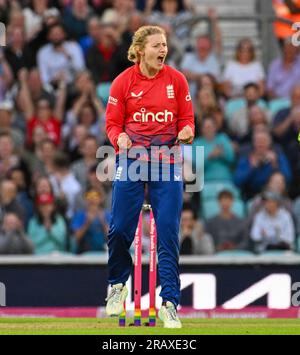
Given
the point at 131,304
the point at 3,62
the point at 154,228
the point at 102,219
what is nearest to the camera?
the point at 154,228

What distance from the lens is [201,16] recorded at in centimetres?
2000

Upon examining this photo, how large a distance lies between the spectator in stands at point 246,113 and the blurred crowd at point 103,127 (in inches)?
0.6

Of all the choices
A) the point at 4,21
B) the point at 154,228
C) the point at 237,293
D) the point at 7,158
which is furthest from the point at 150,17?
the point at 154,228

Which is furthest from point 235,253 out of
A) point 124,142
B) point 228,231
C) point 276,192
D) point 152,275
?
point 124,142

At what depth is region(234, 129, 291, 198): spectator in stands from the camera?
1831 centimetres

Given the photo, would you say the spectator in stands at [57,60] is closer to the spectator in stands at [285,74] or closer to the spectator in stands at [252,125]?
the spectator in stands at [252,125]

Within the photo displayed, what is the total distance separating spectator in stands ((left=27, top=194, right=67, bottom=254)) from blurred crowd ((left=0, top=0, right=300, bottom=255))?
0.5 inches

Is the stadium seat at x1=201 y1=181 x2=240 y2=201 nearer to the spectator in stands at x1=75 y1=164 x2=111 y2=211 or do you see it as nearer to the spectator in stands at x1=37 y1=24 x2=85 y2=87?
the spectator in stands at x1=75 y1=164 x2=111 y2=211

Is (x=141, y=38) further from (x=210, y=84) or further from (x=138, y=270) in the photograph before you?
(x=210, y=84)

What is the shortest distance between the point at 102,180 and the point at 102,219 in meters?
0.56

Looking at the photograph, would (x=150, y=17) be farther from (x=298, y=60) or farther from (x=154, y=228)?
(x=154, y=228)

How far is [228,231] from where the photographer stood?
17.5 m

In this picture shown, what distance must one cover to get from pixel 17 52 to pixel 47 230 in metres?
3.20

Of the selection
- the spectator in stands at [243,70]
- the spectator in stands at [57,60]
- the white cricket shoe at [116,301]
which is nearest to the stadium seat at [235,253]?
the spectator in stands at [243,70]
